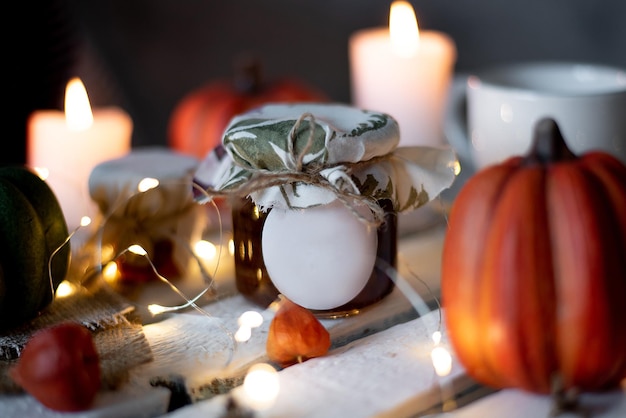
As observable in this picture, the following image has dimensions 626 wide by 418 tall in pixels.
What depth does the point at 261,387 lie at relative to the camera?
1.55 ft

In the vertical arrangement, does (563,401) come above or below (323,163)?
below

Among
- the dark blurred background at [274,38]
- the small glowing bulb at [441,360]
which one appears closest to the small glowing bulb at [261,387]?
the small glowing bulb at [441,360]

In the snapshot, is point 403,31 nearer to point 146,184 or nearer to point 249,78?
point 249,78

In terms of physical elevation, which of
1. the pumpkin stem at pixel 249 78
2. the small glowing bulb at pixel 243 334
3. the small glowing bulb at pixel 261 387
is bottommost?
the small glowing bulb at pixel 243 334

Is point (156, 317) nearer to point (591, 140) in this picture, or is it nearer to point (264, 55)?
point (591, 140)

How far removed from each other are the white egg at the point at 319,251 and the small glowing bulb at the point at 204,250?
0.14 metres

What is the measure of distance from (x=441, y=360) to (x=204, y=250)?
0.87 ft

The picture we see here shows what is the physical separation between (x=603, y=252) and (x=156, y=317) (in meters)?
0.33

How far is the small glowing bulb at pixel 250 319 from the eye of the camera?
1.85ft

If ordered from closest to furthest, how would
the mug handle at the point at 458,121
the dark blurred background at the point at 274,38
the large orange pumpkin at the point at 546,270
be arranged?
the large orange pumpkin at the point at 546,270
the mug handle at the point at 458,121
the dark blurred background at the point at 274,38

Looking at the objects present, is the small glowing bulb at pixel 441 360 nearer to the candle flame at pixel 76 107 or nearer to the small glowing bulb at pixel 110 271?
the small glowing bulb at pixel 110 271

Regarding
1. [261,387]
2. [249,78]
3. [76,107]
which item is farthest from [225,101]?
[261,387]

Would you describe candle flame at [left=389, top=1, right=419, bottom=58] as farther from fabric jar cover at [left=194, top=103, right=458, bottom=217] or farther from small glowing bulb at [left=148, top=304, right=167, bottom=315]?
small glowing bulb at [left=148, top=304, right=167, bottom=315]

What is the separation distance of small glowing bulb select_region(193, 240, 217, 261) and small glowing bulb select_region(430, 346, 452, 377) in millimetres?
249
